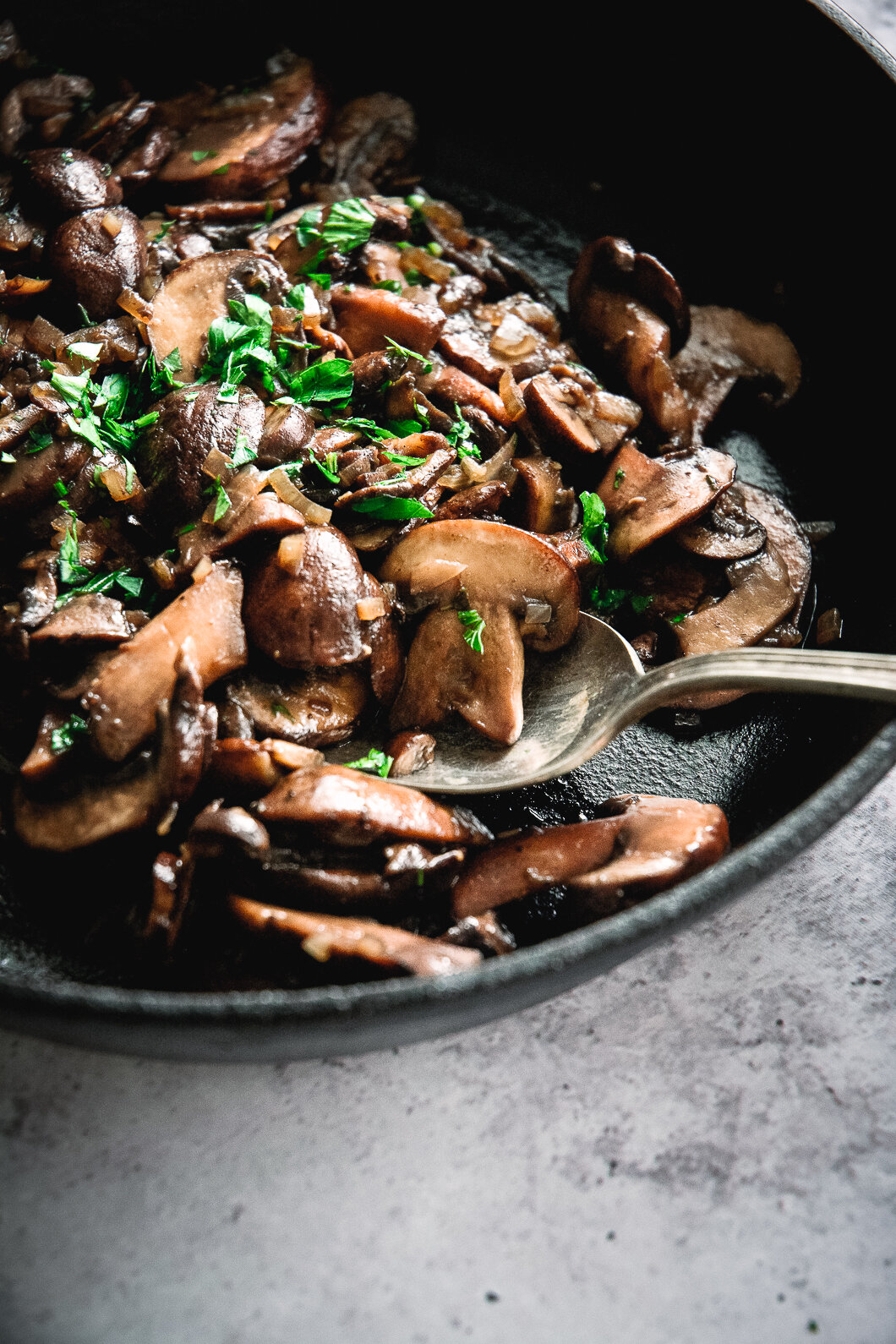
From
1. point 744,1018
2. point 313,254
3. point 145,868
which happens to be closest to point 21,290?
point 313,254

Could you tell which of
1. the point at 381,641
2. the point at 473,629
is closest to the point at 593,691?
the point at 473,629

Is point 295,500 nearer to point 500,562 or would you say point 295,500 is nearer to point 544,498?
point 500,562

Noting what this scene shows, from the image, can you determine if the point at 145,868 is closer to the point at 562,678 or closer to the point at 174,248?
the point at 562,678

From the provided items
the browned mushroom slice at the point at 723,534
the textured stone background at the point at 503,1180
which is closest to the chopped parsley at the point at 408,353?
the browned mushroom slice at the point at 723,534

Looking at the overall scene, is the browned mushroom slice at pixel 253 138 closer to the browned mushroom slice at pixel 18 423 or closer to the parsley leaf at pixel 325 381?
the parsley leaf at pixel 325 381

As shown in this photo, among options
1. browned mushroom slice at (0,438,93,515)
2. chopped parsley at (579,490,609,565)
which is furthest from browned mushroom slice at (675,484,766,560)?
browned mushroom slice at (0,438,93,515)

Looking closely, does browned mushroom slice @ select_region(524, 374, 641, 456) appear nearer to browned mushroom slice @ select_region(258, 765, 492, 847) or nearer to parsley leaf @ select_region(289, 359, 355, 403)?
parsley leaf @ select_region(289, 359, 355, 403)
